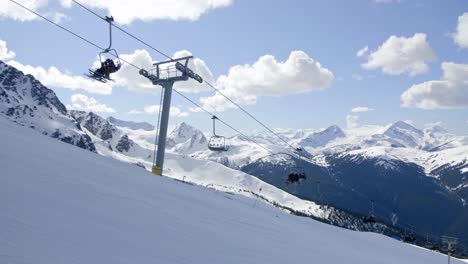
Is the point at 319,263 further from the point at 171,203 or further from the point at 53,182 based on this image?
the point at 53,182

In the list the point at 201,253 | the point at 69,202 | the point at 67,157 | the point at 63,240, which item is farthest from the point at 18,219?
the point at 67,157

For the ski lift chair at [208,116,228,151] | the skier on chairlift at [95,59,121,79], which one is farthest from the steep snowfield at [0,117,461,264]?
the ski lift chair at [208,116,228,151]

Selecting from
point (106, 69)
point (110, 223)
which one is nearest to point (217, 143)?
point (106, 69)

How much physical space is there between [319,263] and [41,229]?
9650 mm

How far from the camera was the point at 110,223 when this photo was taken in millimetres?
11727

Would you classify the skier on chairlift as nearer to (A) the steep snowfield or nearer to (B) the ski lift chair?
(A) the steep snowfield

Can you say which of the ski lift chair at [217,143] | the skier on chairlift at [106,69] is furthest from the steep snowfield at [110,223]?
the ski lift chair at [217,143]

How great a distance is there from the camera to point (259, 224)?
20625 millimetres

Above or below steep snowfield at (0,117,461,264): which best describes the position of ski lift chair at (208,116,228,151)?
above

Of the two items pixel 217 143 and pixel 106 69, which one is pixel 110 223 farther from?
pixel 217 143

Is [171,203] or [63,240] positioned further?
[171,203]

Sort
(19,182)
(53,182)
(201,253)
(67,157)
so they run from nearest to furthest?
(201,253) < (19,182) < (53,182) < (67,157)

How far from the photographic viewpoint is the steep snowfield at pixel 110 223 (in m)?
8.91

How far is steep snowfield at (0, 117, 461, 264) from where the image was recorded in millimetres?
8914
